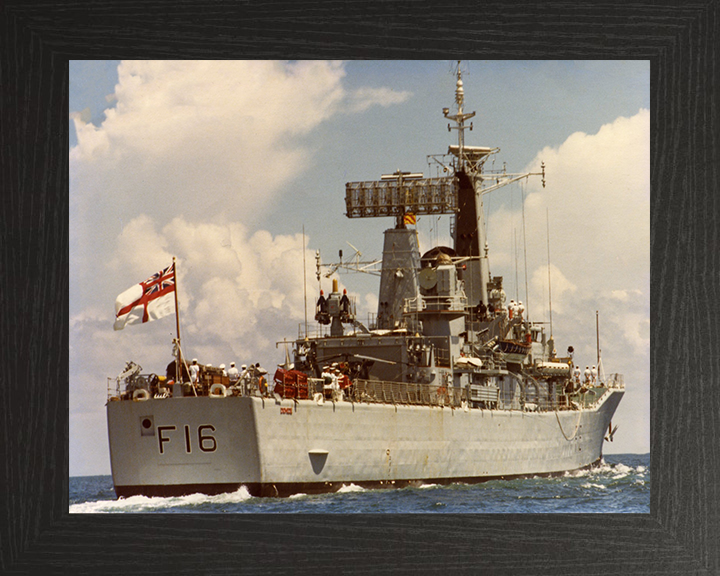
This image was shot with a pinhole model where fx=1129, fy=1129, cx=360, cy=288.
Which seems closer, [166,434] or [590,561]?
[590,561]

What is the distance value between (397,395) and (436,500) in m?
3.62

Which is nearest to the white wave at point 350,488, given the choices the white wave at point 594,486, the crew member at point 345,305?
the white wave at point 594,486

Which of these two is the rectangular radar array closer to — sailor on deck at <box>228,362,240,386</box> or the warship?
the warship

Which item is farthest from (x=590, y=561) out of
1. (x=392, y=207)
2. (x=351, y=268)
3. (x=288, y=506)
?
(x=392, y=207)

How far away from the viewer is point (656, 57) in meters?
14.5

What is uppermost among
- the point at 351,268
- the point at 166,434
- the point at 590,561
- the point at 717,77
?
the point at 717,77

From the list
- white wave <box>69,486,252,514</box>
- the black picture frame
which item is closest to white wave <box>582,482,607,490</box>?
white wave <box>69,486,252,514</box>

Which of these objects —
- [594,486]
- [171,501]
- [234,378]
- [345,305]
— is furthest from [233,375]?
[594,486]

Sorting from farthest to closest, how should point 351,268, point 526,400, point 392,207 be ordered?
1. point 526,400
2. point 392,207
3. point 351,268

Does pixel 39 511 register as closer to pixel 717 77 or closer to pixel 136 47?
pixel 136 47

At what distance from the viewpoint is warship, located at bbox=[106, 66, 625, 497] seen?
1984cm

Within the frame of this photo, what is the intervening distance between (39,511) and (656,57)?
9709 mm

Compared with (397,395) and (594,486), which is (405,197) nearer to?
(397,395)

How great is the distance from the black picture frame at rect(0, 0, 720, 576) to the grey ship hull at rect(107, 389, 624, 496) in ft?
12.6
